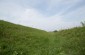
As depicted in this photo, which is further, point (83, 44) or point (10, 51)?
point (83, 44)

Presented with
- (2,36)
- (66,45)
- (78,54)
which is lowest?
(78,54)

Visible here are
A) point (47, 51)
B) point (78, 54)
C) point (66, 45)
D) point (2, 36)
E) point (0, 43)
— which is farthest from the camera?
point (2, 36)

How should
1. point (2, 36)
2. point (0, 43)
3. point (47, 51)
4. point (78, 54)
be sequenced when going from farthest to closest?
point (2, 36)
point (0, 43)
point (47, 51)
point (78, 54)

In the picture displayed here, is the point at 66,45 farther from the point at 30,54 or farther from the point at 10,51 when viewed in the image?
the point at 10,51

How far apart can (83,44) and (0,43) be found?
7219 mm

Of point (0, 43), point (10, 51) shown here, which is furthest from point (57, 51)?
point (0, 43)

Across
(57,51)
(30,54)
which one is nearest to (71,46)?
(57,51)

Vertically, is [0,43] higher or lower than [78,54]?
higher

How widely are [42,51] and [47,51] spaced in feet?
1.31

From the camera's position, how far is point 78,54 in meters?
10.8

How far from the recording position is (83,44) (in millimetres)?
12867

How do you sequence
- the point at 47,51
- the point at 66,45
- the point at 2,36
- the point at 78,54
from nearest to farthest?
1. the point at 78,54
2. the point at 47,51
3. the point at 66,45
4. the point at 2,36

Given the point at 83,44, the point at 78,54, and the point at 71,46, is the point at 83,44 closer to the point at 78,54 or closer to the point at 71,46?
the point at 71,46

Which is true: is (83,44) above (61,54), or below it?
above
